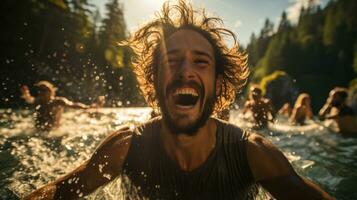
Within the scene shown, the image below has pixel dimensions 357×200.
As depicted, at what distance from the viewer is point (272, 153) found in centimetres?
340

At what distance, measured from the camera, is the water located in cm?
548

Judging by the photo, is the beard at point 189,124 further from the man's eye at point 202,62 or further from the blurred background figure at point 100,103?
the blurred background figure at point 100,103

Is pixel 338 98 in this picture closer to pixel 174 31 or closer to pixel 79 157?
pixel 79 157

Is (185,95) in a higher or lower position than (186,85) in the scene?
lower

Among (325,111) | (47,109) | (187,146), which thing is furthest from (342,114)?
(187,146)

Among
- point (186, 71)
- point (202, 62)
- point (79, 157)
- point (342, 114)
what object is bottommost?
point (79, 157)

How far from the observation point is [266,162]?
3.38m

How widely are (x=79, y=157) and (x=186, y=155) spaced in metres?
4.51

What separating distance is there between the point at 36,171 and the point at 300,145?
25.8 ft

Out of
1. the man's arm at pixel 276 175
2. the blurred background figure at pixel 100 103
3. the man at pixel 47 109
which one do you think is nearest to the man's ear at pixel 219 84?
the man's arm at pixel 276 175

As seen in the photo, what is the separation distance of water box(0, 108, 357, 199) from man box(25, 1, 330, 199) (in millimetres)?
453

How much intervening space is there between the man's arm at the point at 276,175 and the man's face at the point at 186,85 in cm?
61

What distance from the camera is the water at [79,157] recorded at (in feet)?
18.0

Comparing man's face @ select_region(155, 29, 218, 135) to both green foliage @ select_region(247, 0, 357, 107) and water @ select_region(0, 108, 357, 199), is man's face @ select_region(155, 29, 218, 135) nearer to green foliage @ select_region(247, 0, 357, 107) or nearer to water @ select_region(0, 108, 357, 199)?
water @ select_region(0, 108, 357, 199)
